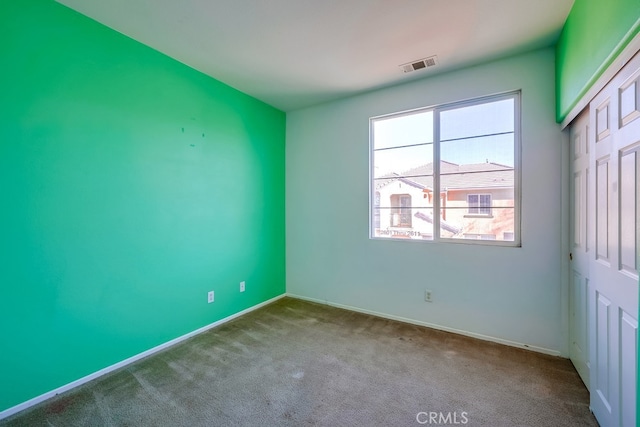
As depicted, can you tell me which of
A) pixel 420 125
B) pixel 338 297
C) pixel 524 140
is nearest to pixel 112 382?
pixel 338 297

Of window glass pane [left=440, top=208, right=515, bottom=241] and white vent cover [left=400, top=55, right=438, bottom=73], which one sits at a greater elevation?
white vent cover [left=400, top=55, right=438, bottom=73]

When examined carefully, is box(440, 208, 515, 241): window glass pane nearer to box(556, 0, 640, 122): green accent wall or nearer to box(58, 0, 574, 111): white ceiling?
box(556, 0, 640, 122): green accent wall

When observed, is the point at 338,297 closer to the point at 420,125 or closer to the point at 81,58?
the point at 420,125

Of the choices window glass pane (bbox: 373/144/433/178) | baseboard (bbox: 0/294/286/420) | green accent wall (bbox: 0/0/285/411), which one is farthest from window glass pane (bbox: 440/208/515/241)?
baseboard (bbox: 0/294/286/420)

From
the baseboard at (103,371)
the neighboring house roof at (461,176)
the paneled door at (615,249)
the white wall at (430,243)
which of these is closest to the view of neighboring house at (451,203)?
the neighboring house roof at (461,176)

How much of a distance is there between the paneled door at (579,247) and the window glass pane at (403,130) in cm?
121

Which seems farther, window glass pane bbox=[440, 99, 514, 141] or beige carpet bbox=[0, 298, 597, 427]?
window glass pane bbox=[440, 99, 514, 141]

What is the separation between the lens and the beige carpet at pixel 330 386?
161 cm

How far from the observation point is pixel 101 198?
6.70 feet

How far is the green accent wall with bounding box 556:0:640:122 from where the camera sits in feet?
3.86

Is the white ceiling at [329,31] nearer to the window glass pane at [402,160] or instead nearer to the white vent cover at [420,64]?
the white vent cover at [420,64]

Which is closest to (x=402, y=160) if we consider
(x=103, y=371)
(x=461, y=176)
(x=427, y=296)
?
(x=461, y=176)

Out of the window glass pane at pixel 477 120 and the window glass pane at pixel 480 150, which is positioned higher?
the window glass pane at pixel 477 120

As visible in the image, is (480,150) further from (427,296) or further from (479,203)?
(427,296)
